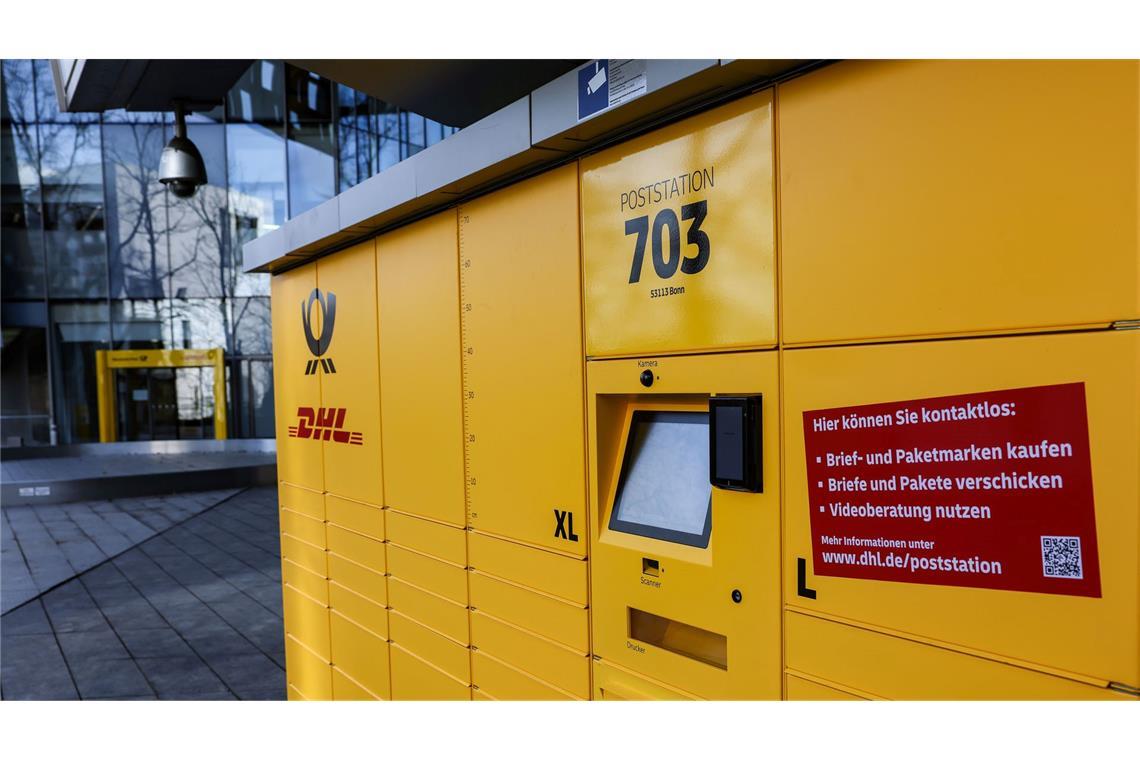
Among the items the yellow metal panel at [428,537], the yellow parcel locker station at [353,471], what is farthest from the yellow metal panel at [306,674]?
the yellow metal panel at [428,537]

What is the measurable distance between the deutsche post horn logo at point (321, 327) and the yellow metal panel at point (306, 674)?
5.27ft

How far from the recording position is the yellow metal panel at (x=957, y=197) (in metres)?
1.30

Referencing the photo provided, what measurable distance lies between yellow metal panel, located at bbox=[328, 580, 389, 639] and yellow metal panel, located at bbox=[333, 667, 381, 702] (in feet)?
1.04

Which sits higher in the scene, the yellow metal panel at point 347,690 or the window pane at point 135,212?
the window pane at point 135,212

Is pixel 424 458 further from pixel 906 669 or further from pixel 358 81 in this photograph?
pixel 906 669

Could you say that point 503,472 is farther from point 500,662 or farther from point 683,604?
point 683,604

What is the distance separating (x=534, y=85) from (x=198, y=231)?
18184mm

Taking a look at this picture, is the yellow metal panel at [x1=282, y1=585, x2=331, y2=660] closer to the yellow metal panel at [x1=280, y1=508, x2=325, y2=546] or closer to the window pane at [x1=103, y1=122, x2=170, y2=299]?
the yellow metal panel at [x1=280, y1=508, x2=325, y2=546]

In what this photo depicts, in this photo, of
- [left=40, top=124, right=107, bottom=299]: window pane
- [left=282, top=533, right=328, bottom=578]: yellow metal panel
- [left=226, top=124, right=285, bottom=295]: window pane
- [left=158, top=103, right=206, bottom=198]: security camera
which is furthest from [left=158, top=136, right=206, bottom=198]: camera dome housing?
[left=40, top=124, right=107, bottom=299]: window pane

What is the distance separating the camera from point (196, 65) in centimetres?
399

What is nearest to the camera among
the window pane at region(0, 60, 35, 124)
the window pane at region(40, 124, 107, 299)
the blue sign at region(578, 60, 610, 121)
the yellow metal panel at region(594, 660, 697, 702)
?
the blue sign at region(578, 60, 610, 121)

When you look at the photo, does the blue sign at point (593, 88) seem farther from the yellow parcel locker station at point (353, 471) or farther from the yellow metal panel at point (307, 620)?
the yellow metal panel at point (307, 620)

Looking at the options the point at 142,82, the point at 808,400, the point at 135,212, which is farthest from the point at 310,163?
the point at 808,400

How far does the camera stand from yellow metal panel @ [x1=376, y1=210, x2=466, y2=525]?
9.70 ft
